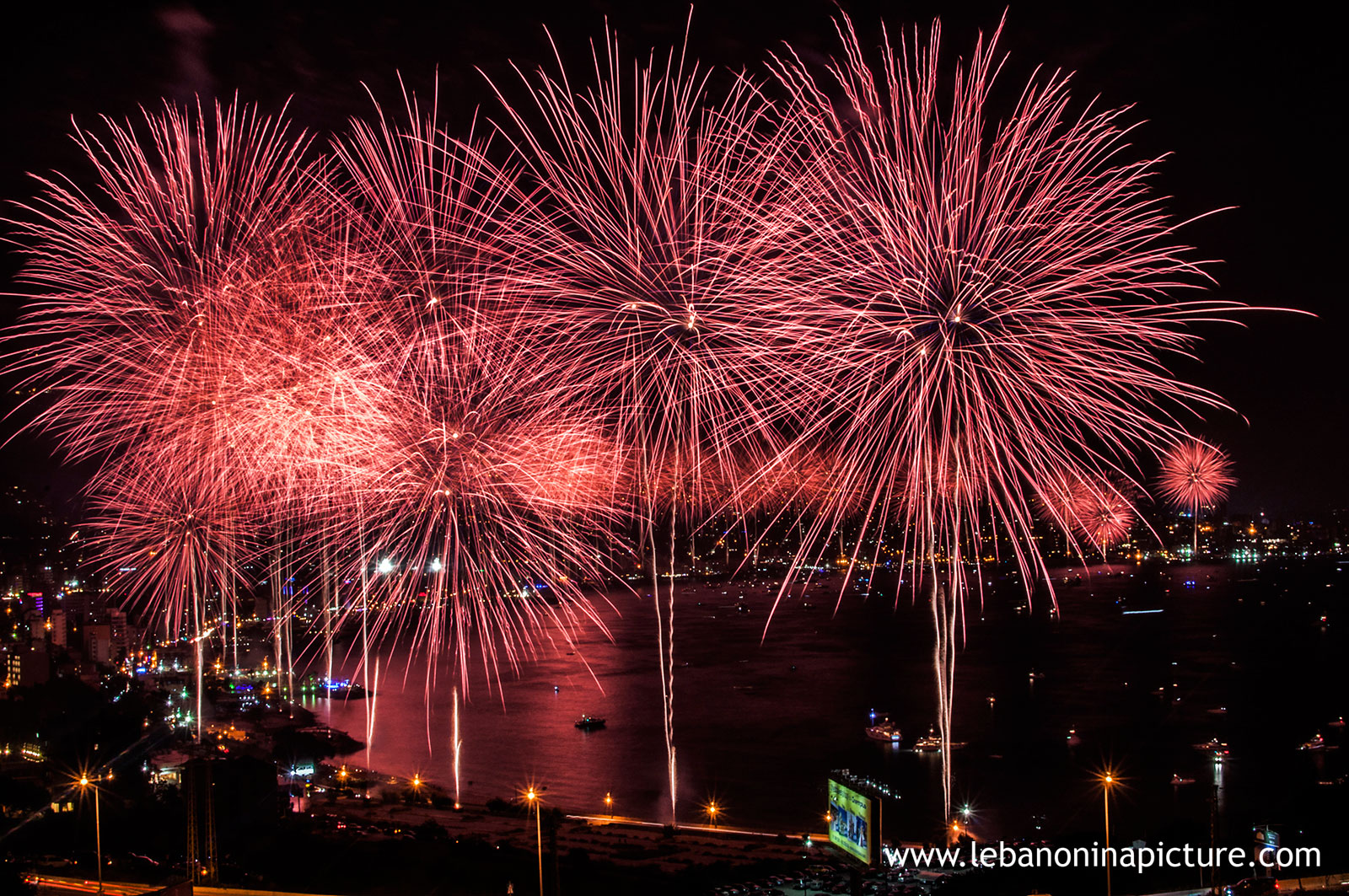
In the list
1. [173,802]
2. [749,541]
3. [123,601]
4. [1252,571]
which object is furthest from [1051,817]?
[1252,571]

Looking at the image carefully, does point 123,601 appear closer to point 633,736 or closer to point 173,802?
point 633,736

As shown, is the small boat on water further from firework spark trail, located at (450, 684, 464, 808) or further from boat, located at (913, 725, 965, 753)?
boat, located at (913, 725, 965, 753)

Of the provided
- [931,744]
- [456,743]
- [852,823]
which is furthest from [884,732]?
[852,823]

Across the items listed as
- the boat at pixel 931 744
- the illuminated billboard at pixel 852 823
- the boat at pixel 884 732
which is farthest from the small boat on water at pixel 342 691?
the illuminated billboard at pixel 852 823

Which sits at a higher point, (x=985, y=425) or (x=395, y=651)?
(x=985, y=425)

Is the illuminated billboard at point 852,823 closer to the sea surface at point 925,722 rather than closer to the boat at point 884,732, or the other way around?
the sea surface at point 925,722

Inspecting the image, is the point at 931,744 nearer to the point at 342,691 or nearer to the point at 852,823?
the point at 852,823
